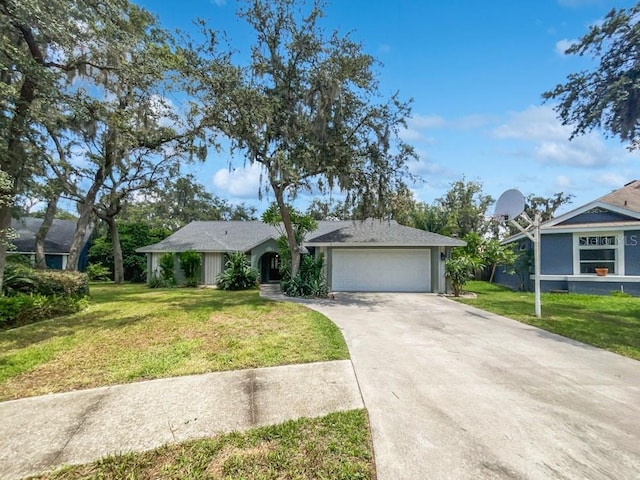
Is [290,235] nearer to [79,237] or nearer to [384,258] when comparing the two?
[384,258]

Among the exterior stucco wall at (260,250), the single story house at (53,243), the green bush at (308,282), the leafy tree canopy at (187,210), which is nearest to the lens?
the green bush at (308,282)

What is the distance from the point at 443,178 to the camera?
30891 millimetres

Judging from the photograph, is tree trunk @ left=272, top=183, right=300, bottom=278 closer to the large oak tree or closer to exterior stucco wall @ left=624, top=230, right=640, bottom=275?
the large oak tree

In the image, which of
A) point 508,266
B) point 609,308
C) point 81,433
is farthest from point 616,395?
point 508,266

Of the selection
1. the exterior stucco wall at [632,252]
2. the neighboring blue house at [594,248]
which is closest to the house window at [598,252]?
the neighboring blue house at [594,248]

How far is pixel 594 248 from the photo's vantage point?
13898mm

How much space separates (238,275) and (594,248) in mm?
15847

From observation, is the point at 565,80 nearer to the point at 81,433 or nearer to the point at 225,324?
the point at 225,324

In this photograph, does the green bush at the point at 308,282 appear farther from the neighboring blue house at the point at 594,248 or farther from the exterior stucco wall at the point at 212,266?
the neighboring blue house at the point at 594,248

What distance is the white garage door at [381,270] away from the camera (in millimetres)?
14578

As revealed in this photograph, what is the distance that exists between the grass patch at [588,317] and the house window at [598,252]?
1597 millimetres

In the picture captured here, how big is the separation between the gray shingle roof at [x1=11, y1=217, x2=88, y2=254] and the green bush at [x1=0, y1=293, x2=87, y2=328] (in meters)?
18.6

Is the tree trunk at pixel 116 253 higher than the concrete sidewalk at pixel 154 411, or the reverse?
the tree trunk at pixel 116 253

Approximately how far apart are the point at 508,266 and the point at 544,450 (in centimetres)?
1665
